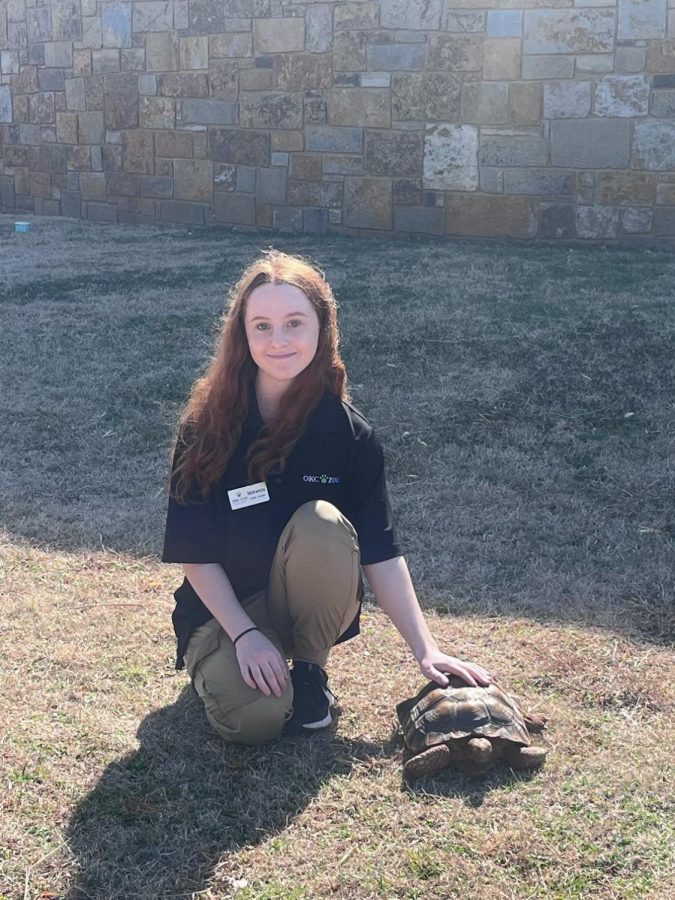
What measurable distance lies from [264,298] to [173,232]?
8.13 metres

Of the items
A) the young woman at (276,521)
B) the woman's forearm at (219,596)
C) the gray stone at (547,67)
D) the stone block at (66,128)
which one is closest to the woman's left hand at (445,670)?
the young woman at (276,521)

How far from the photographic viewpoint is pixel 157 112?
10562 mm

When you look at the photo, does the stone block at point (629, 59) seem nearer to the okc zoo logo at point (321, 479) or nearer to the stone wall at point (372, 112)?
the stone wall at point (372, 112)

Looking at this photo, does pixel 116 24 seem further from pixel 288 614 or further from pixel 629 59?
pixel 288 614

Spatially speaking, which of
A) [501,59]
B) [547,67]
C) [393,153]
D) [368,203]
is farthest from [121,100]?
[547,67]

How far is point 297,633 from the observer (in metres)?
2.69

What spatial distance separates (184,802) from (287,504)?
742mm

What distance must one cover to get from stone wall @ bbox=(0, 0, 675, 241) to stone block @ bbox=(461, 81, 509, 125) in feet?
0.04

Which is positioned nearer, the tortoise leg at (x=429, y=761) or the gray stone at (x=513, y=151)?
the tortoise leg at (x=429, y=761)

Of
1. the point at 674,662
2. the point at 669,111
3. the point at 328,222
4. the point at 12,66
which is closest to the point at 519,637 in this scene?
the point at 674,662

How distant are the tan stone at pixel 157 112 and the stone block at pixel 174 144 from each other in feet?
0.32

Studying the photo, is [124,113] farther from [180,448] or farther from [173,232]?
[180,448]

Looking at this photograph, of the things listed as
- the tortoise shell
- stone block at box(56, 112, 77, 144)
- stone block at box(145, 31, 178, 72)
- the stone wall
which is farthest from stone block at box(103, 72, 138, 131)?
the tortoise shell

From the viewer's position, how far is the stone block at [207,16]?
9.84 m
